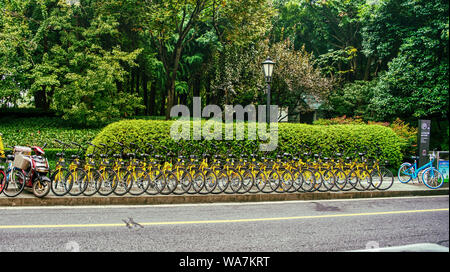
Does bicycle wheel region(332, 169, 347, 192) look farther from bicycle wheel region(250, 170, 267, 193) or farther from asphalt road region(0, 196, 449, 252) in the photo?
bicycle wheel region(250, 170, 267, 193)

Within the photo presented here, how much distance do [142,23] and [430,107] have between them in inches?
640

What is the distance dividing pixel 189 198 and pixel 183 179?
699 mm

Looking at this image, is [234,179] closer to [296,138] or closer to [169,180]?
[169,180]

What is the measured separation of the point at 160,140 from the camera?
10.3 m

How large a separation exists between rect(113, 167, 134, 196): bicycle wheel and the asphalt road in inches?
32.5

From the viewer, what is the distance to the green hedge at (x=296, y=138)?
33.2 ft

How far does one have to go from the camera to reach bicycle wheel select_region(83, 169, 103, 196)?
25.7ft

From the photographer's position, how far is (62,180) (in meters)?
7.82

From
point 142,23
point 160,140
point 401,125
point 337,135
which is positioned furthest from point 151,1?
point 401,125

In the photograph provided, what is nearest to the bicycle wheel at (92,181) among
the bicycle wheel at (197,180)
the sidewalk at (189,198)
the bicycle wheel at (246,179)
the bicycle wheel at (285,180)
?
the sidewalk at (189,198)

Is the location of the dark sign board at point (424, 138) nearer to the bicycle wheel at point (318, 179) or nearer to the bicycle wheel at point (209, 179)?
the bicycle wheel at point (318, 179)

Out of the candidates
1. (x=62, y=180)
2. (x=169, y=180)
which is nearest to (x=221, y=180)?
(x=169, y=180)

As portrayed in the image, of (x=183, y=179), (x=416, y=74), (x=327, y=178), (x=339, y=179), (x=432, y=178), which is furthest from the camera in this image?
(x=416, y=74)

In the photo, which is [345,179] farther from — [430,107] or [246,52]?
[246,52]
